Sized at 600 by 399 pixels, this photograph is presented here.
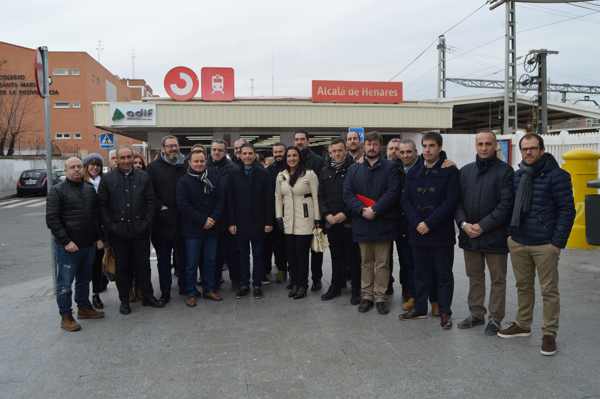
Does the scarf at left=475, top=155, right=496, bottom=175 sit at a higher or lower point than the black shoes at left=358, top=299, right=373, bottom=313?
higher

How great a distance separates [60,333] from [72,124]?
1911 inches

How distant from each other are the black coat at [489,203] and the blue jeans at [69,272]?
3.94 m

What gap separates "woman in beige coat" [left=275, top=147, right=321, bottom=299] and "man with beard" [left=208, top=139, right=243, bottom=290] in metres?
0.65

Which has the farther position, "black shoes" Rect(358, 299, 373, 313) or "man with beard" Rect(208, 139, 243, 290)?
"man with beard" Rect(208, 139, 243, 290)

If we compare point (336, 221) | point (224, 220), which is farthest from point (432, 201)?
point (224, 220)

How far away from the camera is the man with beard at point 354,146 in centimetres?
609

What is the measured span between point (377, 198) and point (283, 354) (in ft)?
6.65

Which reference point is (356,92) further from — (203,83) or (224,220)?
(224,220)

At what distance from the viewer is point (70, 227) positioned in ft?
16.6

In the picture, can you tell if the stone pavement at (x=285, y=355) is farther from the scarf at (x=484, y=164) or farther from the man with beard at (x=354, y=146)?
the man with beard at (x=354, y=146)

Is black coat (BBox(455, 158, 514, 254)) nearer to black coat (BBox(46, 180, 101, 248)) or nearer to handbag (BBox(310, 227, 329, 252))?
handbag (BBox(310, 227, 329, 252))

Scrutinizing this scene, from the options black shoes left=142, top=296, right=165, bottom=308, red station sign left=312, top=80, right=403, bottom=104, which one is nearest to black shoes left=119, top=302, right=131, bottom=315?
black shoes left=142, top=296, right=165, bottom=308

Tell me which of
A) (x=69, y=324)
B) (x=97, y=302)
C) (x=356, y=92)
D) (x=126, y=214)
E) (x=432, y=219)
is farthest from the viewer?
(x=356, y=92)

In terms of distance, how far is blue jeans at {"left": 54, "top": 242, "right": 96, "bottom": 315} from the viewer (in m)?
5.06
